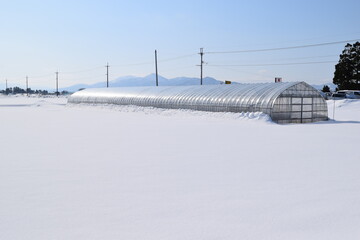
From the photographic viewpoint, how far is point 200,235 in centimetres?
586

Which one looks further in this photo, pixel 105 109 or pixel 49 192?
pixel 105 109

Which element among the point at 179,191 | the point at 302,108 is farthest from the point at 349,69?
the point at 179,191

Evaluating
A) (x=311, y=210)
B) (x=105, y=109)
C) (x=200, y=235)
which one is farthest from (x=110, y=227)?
(x=105, y=109)

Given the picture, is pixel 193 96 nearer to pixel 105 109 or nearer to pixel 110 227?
pixel 105 109

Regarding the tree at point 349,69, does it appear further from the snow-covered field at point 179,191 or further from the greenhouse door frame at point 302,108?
the snow-covered field at point 179,191

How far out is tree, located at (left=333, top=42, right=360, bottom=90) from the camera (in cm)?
7312

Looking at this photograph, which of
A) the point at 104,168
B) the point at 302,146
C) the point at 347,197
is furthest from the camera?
the point at 302,146

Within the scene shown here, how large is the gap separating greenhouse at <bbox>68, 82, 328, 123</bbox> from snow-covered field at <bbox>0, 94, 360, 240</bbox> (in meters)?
13.2

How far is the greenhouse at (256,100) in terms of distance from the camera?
28.7 m

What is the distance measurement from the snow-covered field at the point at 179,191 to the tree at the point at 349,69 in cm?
6662

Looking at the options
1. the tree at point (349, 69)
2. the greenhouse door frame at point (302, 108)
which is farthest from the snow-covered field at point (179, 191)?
the tree at point (349, 69)

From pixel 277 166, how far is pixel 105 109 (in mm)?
39280

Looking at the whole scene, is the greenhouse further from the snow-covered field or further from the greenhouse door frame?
the snow-covered field

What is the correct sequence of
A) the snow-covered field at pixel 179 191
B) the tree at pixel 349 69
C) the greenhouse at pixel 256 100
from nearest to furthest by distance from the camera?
the snow-covered field at pixel 179 191, the greenhouse at pixel 256 100, the tree at pixel 349 69
